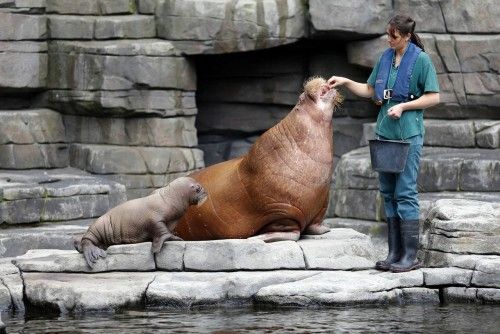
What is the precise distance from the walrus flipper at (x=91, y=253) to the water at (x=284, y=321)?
2.02 feet

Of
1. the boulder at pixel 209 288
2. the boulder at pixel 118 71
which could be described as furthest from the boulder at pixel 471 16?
the boulder at pixel 209 288

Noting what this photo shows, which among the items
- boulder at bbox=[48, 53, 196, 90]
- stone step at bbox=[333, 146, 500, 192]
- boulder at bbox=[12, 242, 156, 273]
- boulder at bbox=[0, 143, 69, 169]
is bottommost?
boulder at bbox=[12, 242, 156, 273]

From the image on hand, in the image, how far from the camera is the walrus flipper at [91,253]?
29.0ft

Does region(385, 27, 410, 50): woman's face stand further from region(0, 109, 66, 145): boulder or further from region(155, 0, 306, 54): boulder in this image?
region(0, 109, 66, 145): boulder

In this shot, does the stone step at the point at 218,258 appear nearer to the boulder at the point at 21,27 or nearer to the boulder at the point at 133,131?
the boulder at the point at 133,131

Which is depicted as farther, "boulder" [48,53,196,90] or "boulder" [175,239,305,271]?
"boulder" [48,53,196,90]

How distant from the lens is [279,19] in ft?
43.8

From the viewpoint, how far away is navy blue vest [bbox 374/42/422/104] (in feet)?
28.3

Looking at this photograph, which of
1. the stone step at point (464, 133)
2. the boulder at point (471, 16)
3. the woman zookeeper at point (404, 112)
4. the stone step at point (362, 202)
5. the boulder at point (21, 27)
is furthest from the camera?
the boulder at point (21, 27)

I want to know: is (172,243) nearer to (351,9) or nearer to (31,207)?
(31,207)

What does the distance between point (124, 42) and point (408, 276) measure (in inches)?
227

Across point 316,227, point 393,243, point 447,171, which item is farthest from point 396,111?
point 447,171

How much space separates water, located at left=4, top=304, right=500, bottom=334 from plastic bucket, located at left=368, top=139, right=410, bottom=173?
0.95 meters

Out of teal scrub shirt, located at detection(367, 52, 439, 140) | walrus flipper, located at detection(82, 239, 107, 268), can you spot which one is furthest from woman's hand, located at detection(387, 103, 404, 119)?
walrus flipper, located at detection(82, 239, 107, 268)
